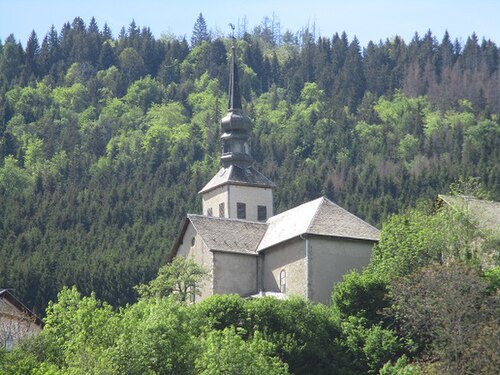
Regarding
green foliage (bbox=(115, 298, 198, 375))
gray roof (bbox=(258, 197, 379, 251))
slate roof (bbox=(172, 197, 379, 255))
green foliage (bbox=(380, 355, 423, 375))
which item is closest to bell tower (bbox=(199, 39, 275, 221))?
slate roof (bbox=(172, 197, 379, 255))

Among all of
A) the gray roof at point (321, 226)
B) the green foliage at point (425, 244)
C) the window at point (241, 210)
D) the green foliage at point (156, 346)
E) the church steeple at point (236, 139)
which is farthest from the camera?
the church steeple at point (236, 139)

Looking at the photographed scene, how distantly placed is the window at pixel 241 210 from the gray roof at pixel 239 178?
1.49 m

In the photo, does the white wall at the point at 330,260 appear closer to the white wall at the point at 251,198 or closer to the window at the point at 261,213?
the window at the point at 261,213

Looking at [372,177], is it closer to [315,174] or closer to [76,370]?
[315,174]

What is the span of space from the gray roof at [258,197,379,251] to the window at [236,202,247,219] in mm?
11224

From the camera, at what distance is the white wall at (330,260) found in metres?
75.0

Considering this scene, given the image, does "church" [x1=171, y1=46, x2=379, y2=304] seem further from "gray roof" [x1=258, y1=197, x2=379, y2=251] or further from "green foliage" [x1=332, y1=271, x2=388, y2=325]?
"green foliage" [x1=332, y1=271, x2=388, y2=325]

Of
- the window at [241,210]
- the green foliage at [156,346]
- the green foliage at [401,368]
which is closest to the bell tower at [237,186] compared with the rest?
the window at [241,210]

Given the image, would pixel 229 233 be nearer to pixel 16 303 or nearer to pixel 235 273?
pixel 235 273

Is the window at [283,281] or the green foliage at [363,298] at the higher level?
the window at [283,281]

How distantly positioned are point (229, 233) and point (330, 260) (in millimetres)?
8015

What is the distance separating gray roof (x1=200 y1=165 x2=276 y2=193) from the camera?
94062 millimetres

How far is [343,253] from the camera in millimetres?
75812

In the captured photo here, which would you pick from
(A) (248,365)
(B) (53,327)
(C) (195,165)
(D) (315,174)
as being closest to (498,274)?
(A) (248,365)
